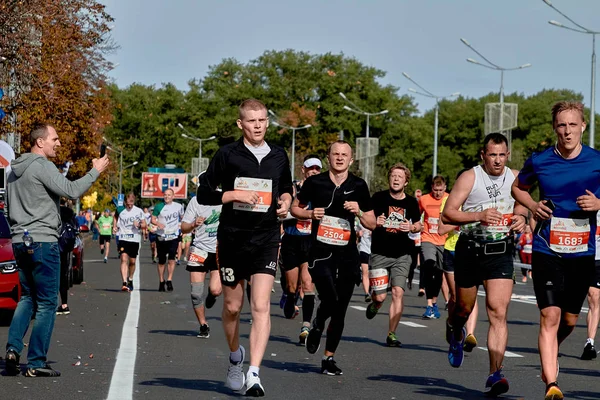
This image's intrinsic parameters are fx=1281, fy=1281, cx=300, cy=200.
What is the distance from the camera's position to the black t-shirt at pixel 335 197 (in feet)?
34.5

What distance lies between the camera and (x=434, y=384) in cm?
952

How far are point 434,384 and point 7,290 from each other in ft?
19.8

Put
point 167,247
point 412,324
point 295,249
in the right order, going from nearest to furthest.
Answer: point 295,249
point 412,324
point 167,247

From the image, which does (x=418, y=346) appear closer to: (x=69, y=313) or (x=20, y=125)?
(x=69, y=313)

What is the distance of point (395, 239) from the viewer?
43.6 ft

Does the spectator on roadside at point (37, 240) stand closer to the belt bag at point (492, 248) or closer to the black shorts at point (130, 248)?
the belt bag at point (492, 248)

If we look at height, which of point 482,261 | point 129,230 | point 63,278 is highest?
point 482,261

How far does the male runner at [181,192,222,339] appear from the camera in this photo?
1341 centimetres

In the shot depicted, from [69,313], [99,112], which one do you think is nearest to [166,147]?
[99,112]

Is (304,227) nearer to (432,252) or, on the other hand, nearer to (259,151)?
(432,252)

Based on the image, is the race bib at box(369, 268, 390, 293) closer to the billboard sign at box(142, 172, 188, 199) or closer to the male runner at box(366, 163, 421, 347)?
the male runner at box(366, 163, 421, 347)

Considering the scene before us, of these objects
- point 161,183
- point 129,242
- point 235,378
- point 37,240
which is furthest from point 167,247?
point 161,183

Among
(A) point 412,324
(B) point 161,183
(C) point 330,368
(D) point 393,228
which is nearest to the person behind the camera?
(C) point 330,368

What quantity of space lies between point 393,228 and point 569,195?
5023mm
